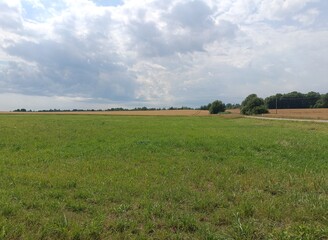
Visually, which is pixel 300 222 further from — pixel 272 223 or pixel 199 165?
pixel 199 165

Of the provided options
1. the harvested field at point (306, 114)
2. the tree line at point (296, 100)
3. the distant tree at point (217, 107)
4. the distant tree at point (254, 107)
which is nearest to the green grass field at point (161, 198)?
the harvested field at point (306, 114)

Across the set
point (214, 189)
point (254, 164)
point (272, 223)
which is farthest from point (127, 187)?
point (254, 164)

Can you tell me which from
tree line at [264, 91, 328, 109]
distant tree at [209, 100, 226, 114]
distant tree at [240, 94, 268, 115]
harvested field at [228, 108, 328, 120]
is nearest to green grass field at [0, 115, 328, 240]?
harvested field at [228, 108, 328, 120]

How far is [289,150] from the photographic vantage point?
1502 centimetres

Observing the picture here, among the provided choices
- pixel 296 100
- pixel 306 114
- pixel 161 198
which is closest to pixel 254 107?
pixel 306 114

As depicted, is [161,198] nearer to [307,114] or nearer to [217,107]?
[307,114]

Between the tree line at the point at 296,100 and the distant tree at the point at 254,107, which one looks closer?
the distant tree at the point at 254,107

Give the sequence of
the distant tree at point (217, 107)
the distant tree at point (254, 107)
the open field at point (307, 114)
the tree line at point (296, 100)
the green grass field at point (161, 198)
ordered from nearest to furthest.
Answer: the green grass field at point (161, 198)
the open field at point (307, 114)
the distant tree at point (254, 107)
the distant tree at point (217, 107)
the tree line at point (296, 100)

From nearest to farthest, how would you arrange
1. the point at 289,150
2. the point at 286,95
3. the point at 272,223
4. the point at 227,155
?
the point at 272,223 < the point at 227,155 < the point at 289,150 < the point at 286,95

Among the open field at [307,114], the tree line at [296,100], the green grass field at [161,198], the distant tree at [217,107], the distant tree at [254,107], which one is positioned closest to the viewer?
the green grass field at [161,198]

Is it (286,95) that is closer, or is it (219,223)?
(219,223)

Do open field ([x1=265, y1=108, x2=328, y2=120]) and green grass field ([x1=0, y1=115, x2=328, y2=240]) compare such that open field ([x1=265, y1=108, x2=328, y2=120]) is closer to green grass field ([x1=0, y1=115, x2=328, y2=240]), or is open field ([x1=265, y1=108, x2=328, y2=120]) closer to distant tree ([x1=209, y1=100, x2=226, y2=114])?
distant tree ([x1=209, y1=100, x2=226, y2=114])

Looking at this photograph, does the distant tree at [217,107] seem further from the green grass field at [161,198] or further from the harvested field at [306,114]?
the green grass field at [161,198]

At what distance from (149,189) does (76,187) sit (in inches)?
74.4
